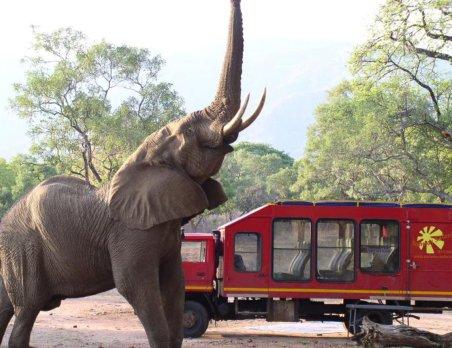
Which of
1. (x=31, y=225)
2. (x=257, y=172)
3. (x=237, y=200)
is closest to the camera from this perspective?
(x=31, y=225)

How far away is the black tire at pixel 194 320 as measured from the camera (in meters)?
16.5

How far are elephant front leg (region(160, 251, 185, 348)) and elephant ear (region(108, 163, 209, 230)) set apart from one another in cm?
57

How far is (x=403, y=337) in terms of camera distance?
12227 millimetres

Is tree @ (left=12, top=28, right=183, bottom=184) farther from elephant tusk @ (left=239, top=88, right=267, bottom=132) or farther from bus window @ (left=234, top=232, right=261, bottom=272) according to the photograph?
elephant tusk @ (left=239, top=88, right=267, bottom=132)

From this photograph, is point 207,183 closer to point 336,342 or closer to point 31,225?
point 31,225

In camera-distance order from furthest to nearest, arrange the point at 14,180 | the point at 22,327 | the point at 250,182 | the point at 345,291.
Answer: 1. the point at 250,182
2. the point at 14,180
3. the point at 345,291
4. the point at 22,327

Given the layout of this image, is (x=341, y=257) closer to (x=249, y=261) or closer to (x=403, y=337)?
(x=249, y=261)

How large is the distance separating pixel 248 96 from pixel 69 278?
252 cm

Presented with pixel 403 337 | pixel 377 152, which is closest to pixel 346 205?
pixel 403 337

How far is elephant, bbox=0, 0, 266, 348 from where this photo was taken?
7.62 metres

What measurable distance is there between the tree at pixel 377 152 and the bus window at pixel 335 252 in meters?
7.84

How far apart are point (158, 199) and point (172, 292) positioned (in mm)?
934

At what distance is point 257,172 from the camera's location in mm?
77562

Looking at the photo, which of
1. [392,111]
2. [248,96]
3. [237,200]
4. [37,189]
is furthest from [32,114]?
[237,200]
